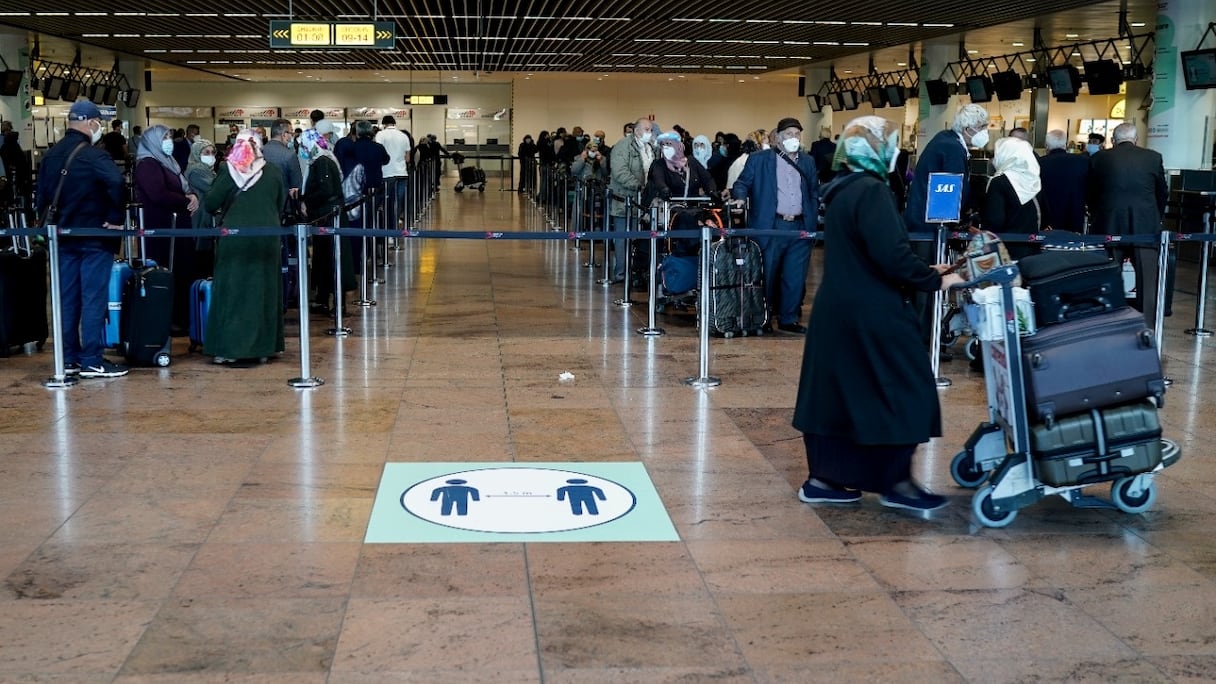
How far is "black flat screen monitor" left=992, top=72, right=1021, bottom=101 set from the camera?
83.6 feet

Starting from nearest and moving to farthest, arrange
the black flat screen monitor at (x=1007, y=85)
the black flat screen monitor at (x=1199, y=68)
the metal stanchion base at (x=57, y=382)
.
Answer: the metal stanchion base at (x=57, y=382) < the black flat screen monitor at (x=1199, y=68) < the black flat screen monitor at (x=1007, y=85)

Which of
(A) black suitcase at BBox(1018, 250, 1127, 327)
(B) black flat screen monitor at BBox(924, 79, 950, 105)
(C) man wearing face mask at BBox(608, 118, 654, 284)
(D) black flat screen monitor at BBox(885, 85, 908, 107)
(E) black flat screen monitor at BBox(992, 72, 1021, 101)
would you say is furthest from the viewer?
(D) black flat screen monitor at BBox(885, 85, 908, 107)

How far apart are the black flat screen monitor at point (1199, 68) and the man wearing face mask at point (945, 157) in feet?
33.8

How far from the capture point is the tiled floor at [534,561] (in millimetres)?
3662

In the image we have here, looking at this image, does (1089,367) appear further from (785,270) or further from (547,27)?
(547,27)

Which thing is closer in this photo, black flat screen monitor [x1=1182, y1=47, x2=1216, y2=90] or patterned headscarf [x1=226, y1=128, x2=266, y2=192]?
patterned headscarf [x1=226, y1=128, x2=266, y2=192]

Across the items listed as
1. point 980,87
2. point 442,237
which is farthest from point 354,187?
point 980,87

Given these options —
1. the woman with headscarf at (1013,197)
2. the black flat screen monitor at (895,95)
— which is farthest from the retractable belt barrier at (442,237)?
the black flat screen monitor at (895,95)

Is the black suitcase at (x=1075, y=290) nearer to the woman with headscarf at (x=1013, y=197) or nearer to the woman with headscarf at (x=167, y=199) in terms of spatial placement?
the woman with headscarf at (x=1013, y=197)

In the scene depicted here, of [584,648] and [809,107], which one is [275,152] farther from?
[809,107]

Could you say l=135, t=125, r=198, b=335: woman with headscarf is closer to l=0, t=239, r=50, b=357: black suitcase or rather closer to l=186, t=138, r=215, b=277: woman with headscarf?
l=186, t=138, r=215, b=277: woman with headscarf

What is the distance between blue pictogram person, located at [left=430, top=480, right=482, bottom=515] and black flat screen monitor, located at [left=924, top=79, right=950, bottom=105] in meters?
22.4

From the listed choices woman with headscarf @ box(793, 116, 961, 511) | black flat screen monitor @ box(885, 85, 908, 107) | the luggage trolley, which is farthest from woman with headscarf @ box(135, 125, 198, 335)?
black flat screen monitor @ box(885, 85, 908, 107)

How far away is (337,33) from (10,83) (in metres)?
9.85
